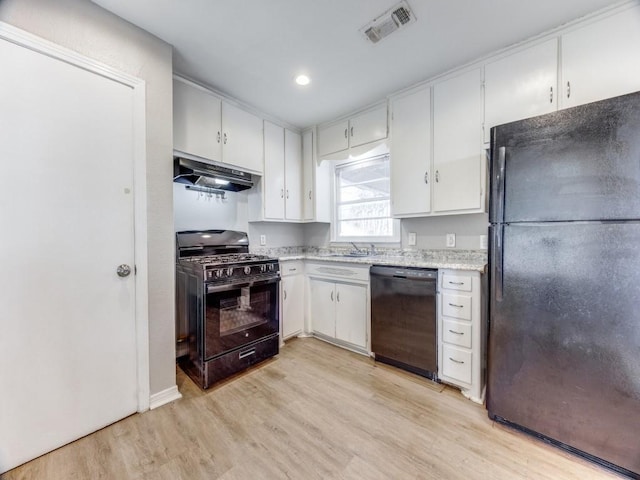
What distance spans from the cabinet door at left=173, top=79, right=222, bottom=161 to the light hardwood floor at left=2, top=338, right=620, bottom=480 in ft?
6.54

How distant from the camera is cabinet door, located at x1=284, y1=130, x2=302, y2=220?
3.23 meters

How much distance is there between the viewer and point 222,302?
211cm

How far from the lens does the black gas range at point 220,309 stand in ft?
6.62

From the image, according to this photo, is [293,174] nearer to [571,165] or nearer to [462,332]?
[462,332]

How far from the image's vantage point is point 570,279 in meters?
1.38

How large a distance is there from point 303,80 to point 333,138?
0.84 metres

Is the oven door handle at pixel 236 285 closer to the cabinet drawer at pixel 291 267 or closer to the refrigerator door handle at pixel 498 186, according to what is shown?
the cabinet drawer at pixel 291 267

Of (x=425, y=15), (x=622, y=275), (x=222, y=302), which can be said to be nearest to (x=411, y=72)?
(x=425, y=15)

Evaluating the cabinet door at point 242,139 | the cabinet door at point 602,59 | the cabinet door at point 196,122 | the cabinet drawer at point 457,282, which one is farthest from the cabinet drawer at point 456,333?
the cabinet door at point 196,122

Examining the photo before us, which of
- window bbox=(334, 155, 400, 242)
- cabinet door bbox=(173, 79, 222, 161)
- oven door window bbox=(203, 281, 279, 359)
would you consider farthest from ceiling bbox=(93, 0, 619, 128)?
oven door window bbox=(203, 281, 279, 359)

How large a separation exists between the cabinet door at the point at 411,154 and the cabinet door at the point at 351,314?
890 millimetres

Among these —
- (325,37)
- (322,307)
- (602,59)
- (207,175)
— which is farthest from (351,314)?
(602,59)

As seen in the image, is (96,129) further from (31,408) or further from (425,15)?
(425,15)

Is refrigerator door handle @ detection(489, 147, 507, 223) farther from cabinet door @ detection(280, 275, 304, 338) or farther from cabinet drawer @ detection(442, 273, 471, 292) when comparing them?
cabinet door @ detection(280, 275, 304, 338)
